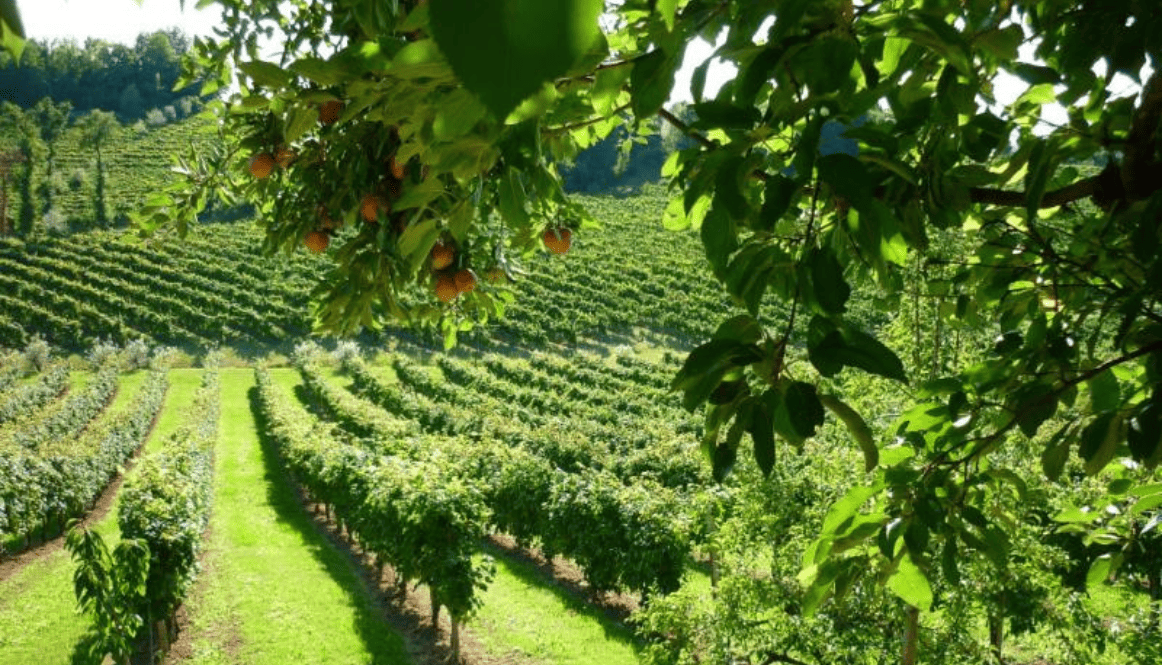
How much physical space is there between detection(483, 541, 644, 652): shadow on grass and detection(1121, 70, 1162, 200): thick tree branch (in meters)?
8.78

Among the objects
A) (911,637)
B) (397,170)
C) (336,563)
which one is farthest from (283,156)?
(336,563)

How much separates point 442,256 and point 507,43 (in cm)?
193

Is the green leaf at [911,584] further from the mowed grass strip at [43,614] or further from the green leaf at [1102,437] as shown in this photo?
the mowed grass strip at [43,614]

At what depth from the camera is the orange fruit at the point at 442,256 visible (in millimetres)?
2090

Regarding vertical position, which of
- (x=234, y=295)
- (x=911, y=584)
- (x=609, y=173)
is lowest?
(x=911, y=584)

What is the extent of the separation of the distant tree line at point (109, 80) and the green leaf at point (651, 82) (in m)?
89.0

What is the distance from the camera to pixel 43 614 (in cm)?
1073

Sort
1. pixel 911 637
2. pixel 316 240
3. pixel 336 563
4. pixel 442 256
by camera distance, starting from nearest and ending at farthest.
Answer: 1. pixel 442 256
2. pixel 316 240
3. pixel 911 637
4. pixel 336 563

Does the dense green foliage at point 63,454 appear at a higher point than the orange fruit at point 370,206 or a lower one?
lower

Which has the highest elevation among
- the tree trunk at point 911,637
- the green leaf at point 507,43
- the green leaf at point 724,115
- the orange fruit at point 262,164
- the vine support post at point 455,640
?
the orange fruit at point 262,164

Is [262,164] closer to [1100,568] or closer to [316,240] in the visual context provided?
[316,240]

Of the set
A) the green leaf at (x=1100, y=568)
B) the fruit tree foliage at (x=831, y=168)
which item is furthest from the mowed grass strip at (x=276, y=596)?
the fruit tree foliage at (x=831, y=168)

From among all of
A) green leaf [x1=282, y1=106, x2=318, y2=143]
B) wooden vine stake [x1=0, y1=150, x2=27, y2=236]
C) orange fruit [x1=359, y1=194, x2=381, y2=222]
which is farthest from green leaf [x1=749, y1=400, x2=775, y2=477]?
wooden vine stake [x1=0, y1=150, x2=27, y2=236]

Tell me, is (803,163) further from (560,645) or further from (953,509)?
(560,645)
